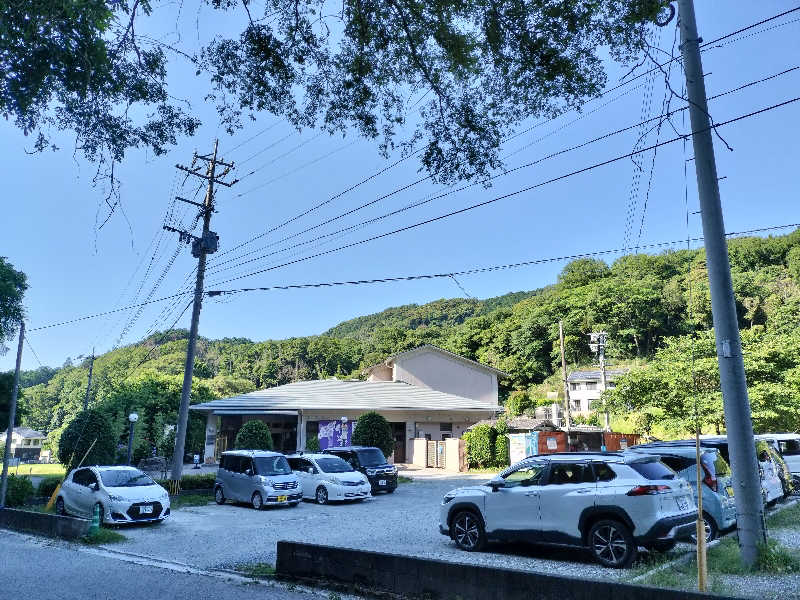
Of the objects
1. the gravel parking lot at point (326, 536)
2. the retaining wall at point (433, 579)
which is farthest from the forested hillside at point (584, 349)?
the retaining wall at point (433, 579)

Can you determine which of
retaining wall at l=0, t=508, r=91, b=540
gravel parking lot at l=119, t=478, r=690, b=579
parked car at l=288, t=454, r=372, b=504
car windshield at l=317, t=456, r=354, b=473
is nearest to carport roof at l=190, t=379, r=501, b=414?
parked car at l=288, t=454, r=372, b=504

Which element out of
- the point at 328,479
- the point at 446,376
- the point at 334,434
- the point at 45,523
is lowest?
the point at 45,523

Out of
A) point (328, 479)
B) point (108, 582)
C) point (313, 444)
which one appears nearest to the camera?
point (108, 582)

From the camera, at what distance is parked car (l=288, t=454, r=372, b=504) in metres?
17.8

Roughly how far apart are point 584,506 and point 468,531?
89.0 inches

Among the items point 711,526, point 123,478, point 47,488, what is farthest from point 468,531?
point 47,488

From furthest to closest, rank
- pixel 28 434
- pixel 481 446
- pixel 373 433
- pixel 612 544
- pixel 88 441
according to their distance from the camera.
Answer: pixel 28 434, pixel 481 446, pixel 373 433, pixel 88 441, pixel 612 544

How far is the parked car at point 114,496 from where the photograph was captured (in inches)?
519

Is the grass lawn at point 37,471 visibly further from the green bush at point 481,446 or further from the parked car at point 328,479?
the green bush at point 481,446

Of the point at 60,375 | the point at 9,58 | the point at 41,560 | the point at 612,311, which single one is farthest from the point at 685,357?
the point at 60,375

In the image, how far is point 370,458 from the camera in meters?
20.9

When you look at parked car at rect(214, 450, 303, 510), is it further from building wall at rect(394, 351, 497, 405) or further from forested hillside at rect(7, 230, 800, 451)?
building wall at rect(394, 351, 497, 405)

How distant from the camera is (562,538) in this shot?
28.0 ft

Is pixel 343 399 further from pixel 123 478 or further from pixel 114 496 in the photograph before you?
pixel 114 496
